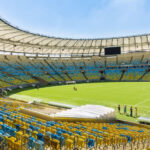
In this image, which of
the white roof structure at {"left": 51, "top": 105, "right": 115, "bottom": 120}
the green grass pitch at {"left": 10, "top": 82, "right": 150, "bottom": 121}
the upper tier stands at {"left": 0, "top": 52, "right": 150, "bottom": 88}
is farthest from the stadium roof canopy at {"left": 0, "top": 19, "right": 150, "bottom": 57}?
the white roof structure at {"left": 51, "top": 105, "right": 115, "bottom": 120}

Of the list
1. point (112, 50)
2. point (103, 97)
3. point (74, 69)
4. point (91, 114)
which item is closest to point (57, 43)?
point (74, 69)

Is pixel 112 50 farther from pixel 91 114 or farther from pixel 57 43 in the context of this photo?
pixel 91 114

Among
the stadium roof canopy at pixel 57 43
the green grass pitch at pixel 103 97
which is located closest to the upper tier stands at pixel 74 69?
the stadium roof canopy at pixel 57 43

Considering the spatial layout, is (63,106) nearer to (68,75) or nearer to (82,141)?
(82,141)

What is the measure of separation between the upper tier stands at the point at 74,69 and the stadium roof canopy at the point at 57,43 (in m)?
2.98

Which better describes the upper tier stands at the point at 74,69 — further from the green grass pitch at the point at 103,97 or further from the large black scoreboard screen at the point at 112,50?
the green grass pitch at the point at 103,97

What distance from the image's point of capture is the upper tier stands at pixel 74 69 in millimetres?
50134

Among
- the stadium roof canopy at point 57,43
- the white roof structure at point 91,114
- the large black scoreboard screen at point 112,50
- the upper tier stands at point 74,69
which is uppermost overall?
the stadium roof canopy at point 57,43

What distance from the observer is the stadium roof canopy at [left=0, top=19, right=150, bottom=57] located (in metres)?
43.0

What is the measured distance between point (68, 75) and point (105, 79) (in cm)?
1333

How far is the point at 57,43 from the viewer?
54.8m

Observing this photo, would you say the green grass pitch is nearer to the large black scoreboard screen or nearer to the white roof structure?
the white roof structure

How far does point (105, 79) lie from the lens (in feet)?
186

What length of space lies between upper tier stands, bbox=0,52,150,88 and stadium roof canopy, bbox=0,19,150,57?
2.98 meters
